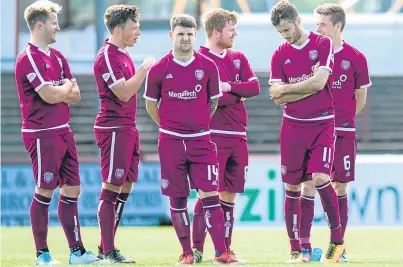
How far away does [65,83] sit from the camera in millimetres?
10250

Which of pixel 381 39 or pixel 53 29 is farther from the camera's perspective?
pixel 381 39

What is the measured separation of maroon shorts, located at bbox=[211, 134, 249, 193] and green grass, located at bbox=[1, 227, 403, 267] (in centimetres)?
69

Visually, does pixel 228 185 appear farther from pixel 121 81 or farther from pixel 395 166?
pixel 395 166

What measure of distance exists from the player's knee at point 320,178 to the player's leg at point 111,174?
5.05 feet

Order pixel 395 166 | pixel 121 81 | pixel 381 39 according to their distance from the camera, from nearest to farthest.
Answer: pixel 121 81 < pixel 395 166 < pixel 381 39

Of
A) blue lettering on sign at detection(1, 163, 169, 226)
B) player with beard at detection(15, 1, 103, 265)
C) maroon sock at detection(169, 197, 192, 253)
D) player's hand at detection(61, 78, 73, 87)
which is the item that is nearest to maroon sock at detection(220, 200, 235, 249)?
maroon sock at detection(169, 197, 192, 253)

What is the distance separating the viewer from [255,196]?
Answer: 1677 centimetres

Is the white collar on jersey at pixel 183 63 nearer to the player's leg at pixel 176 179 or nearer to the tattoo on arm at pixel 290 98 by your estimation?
the player's leg at pixel 176 179

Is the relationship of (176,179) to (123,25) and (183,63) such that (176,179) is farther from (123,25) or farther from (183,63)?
(123,25)

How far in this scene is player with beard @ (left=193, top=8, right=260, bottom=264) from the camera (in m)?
10.6

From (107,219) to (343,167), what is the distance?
2184 mm

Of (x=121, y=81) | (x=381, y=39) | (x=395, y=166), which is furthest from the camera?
(x=381, y=39)

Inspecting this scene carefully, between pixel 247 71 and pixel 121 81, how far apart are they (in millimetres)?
1155

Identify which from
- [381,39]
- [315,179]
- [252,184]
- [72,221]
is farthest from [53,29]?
[381,39]
